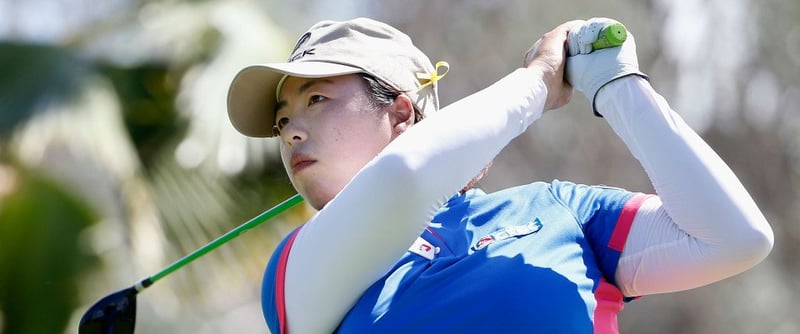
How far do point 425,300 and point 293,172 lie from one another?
1.22 feet

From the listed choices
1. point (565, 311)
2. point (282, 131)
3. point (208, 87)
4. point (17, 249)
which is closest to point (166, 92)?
point (208, 87)

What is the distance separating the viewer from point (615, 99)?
2148 mm

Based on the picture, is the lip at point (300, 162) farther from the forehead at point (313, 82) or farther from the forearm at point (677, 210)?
the forearm at point (677, 210)

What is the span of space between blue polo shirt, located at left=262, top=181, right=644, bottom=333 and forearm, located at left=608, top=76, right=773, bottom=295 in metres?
0.06

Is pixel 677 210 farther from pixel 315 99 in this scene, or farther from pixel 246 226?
pixel 246 226

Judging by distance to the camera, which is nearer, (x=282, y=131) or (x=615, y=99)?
(x=615, y=99)

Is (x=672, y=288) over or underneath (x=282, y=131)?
underneath

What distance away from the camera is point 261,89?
248 cm

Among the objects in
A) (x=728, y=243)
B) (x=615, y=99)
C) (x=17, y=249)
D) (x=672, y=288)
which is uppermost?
(x=615, y=99)

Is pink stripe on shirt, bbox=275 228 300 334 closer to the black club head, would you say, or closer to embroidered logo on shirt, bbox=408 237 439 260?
embroidered logo on shirt, bbox=408 237 439 260

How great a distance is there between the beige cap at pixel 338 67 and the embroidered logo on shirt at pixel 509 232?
36 cm

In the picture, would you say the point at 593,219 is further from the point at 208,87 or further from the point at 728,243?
the point at 208,87

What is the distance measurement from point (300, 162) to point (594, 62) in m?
0.54

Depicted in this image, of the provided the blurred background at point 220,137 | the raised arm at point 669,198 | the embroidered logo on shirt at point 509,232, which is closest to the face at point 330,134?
the embroidered logo on shirt at point 509,232
